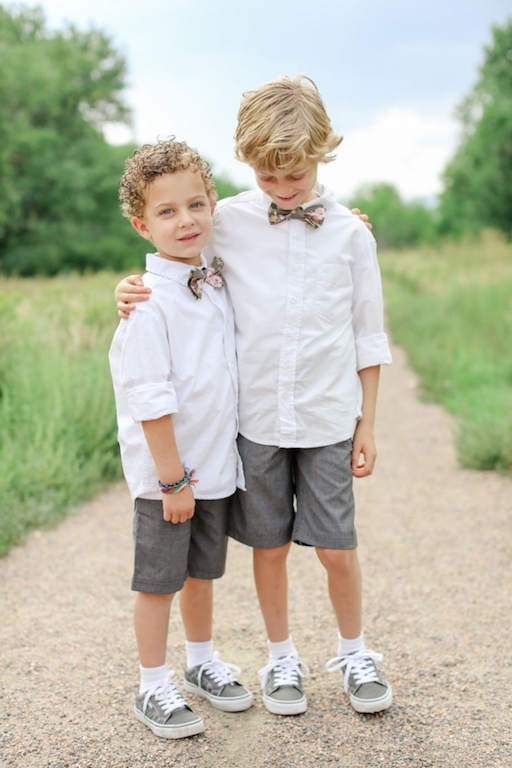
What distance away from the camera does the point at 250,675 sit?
3.11 m

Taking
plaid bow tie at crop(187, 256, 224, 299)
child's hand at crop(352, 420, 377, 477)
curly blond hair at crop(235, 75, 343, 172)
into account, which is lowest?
child's hand at crop(352, 420, 377, 477)

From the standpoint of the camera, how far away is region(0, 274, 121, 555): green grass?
5016 millimetres

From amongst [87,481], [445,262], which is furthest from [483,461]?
[445,262]

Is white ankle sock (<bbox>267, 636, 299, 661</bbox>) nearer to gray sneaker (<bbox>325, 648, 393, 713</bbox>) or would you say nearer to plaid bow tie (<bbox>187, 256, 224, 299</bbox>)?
gray sneaker (<bbox>325, 648, 393, 713</bbox>)

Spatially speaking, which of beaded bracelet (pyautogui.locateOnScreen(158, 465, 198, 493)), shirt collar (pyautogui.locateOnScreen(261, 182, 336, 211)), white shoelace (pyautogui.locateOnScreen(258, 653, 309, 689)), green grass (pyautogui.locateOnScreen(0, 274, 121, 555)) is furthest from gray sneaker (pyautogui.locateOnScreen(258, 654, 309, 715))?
green grass (pyautogui.locateOnScreen(0, 274, 121, 555))

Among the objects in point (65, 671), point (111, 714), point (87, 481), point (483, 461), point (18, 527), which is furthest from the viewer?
point (483, 461)

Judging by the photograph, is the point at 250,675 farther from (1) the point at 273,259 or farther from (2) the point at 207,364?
(1) the point at 273,259

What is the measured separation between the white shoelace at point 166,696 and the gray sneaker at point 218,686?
0.18 metres

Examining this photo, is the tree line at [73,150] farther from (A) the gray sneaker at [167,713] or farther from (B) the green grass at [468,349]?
(A) the gray sneaker at [167,713]

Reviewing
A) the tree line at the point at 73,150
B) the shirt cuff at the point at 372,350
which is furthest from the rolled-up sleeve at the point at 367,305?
the tree line at the point at 73,150

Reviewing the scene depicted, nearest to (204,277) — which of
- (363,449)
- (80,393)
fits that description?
(363,449)

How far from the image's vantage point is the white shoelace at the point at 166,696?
103 inches

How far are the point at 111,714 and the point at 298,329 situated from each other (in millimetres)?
1427

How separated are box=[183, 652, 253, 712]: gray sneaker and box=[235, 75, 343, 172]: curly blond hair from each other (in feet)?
5.55
